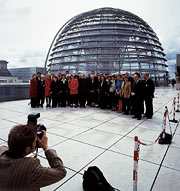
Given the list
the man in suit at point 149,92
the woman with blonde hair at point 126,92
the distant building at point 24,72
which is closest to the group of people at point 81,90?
the woman with blonde hair at point 126,92

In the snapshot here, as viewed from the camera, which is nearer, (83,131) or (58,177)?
(58,177)

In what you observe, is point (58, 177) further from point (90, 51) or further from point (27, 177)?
point (90, 51)

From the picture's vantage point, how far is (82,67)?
2600cm

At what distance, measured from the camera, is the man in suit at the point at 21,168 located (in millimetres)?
1055

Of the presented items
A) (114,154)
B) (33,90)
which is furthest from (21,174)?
(33,90)

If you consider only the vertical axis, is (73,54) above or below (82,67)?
above

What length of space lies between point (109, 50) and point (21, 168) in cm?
2749

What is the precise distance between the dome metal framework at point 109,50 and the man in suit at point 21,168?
24957mm

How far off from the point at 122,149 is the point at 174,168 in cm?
114

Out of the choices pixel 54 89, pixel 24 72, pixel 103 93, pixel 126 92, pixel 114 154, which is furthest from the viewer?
pixel 24 72

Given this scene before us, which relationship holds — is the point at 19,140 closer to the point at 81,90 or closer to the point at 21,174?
the point at 21,174

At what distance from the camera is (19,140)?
3.72 ft

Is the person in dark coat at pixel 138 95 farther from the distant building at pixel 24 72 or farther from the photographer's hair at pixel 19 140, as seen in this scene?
the distant building at pixel 24 72

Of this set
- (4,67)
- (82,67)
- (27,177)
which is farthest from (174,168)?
(4,67)
